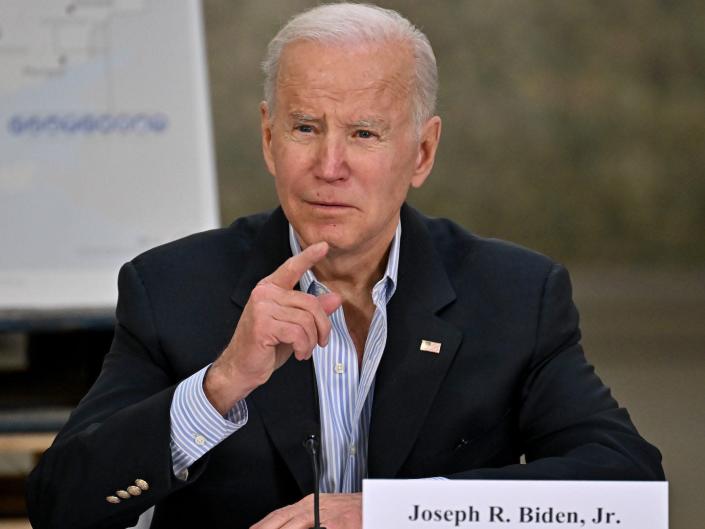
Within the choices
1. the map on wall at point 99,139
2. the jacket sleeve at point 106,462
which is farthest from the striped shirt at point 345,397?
the map on wall at point 99,139

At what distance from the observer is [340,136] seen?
1.92m

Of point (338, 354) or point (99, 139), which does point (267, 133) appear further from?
point (99, 139)

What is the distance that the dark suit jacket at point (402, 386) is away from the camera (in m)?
1.95

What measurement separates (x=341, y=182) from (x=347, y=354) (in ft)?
1.06

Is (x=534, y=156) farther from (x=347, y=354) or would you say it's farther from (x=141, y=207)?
(x=347, y=354)

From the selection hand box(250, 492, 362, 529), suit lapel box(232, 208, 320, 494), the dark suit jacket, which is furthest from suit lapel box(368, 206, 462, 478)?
hand box(250, 492, 362, 529)

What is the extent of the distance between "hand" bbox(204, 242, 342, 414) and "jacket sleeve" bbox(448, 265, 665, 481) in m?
0.34

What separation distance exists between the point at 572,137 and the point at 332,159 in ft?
24.5

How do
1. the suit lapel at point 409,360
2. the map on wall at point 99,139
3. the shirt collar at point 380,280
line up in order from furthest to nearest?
1. the map on wall at point 99,139
2. the shirt collar at point 380,280
3. the suit lapel at point 409,360

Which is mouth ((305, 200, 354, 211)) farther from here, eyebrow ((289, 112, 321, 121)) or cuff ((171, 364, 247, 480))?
cuff ((171, 364, 247, 480))

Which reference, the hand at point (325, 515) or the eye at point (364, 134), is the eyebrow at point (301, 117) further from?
the hand at point (325, 515)

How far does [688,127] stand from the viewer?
30.8 ft

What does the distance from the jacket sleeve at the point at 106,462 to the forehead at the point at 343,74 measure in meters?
0.53

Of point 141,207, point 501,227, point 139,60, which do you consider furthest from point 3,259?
point 501,227
